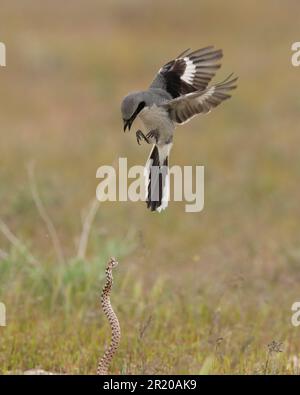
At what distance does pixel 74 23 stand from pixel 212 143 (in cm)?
938

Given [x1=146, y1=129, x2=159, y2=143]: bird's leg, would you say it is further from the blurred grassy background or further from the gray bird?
the blurred grassy background

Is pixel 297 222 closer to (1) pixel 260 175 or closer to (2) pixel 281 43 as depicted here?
(1) pixel 260 175

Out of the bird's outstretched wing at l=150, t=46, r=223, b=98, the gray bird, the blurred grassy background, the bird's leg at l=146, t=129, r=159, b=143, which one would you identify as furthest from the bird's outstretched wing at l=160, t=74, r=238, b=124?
the blurred grassy background

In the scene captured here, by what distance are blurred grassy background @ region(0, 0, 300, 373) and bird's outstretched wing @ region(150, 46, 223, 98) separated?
1203 millimetres

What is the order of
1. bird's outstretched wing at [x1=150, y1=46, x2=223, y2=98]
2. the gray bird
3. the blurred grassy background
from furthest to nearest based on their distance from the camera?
1. the blurred grassy background
2. bird's outstretched wing at [x1=150, y1=46, x2=223, y2=98]
3. the gray bird

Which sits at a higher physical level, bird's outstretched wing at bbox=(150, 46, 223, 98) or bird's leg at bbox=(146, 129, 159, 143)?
bird's outstretched wing at bbox=(150, 46, 223, 98)

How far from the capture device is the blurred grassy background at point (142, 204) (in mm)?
6176

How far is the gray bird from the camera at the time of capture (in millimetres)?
4957

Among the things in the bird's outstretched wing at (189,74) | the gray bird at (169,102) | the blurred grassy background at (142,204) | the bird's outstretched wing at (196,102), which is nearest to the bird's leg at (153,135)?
the gray bird at (169,102)

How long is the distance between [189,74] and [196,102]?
1.44 ft

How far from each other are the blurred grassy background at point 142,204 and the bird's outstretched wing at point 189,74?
1203 mm

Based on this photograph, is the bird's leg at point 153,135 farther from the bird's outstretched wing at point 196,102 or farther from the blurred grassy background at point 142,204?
the blurred grassy background at point 142,204
